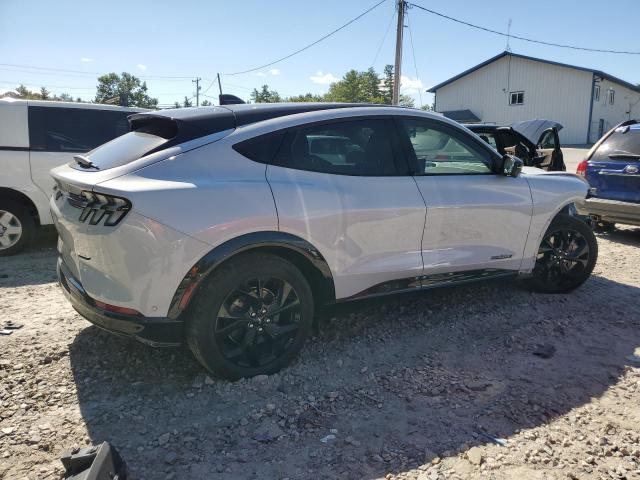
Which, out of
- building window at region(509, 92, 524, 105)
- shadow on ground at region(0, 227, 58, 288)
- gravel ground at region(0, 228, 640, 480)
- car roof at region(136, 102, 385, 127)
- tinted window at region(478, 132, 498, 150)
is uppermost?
building window at region(509, 92, 524, 105)

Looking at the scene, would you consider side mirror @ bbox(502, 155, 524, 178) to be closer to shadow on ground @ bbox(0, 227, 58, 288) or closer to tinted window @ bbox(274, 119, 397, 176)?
tinted window @ bbox(274, 119, 397, 176)

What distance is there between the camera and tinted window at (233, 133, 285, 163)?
9.91 feet

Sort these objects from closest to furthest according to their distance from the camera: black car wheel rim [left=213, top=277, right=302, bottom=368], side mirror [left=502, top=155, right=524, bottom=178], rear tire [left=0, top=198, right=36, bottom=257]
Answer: black car wheel rim [left=213, top=277, right=302, bottom=368], side mirror [left=502, top=155, right=524, bottom=178], rear tire [left=0, top=198, right=36, bottom=257]

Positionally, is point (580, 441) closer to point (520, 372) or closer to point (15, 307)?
point (520, 372)

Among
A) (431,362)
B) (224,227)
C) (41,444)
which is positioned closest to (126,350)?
(41,444)

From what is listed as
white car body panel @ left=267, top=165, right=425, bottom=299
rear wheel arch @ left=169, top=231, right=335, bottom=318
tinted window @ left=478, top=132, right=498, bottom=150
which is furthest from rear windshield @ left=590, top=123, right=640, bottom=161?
rear wheel arch @ left=169, top=231, right=335, bottom=318

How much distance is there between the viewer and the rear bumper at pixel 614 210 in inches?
262

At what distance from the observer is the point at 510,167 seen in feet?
13.3

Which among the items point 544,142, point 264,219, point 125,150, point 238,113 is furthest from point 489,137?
point 125,150

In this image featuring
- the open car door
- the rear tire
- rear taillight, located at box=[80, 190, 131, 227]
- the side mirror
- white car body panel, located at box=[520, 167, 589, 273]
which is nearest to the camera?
rear taillight, located at box=[80, 190, 131, 227]

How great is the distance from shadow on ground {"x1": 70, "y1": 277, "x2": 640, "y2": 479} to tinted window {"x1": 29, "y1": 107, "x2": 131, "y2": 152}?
11.0 feet

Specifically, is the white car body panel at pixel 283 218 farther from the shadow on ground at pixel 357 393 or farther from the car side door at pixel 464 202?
the shadow on ground at pixel 357 393

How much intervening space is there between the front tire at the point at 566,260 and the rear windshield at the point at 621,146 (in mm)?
2910

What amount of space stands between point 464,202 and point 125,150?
97.1 inches
